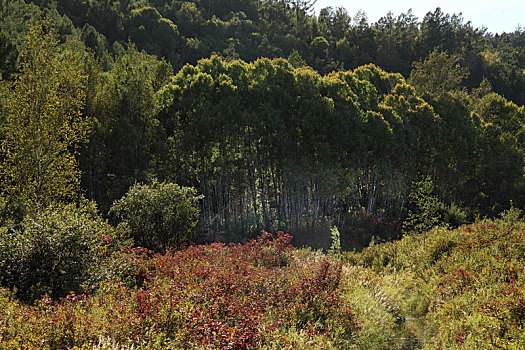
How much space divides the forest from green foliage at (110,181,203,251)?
76mm

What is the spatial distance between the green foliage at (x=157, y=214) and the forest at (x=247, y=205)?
0.08 metres

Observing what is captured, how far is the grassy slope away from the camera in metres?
7.12

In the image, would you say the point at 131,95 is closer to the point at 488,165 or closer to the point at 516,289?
the point at 516,289

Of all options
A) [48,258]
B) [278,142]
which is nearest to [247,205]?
[278,142]

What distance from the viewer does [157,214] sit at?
13.3 metres

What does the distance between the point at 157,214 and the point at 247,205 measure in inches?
371

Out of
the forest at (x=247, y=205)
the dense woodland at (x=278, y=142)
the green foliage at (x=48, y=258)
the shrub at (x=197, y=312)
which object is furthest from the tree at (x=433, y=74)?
the green foliage at (x=48, y=258)

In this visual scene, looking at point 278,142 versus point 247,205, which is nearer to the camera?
point 278,142

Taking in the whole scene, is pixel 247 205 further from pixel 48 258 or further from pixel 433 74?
pixel 433 74

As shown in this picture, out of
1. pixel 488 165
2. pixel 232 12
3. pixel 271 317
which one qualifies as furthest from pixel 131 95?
pixel 232 12

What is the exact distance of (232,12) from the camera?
2628 inches

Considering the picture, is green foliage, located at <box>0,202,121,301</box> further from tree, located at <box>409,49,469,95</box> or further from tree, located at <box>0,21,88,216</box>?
tree, located at <box>409,49,469,95</box>

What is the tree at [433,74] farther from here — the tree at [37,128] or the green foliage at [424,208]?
the tree at [37,128]

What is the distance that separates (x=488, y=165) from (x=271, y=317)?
27.3m
